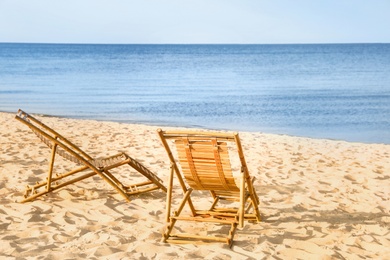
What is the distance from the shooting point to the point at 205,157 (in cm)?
435

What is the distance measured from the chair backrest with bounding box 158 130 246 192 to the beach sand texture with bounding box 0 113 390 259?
0.52m

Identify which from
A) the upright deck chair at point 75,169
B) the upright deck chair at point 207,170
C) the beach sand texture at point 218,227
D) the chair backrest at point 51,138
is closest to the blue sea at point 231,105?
the beach sand texture at point 218,227

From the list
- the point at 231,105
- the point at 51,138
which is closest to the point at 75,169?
the point at 51,138

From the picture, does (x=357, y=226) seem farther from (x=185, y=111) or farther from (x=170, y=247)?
(x=185, y=111)

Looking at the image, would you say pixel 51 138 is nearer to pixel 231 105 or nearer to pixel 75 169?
pixel 75 169

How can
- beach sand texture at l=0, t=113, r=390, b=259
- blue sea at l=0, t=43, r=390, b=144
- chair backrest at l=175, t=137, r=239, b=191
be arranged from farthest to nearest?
blue sea at l=0, t=43, r=390, b=144 → chair backrest at l=175, t=137, r=239, b=191 → beach sand texture at l=0, t=113, r=390, b=259

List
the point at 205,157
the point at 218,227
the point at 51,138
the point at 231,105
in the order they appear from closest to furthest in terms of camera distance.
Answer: the point at 205,157, the point at 218,227, the point at 51,138, the point at 231,105

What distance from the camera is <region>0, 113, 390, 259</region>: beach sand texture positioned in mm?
4184

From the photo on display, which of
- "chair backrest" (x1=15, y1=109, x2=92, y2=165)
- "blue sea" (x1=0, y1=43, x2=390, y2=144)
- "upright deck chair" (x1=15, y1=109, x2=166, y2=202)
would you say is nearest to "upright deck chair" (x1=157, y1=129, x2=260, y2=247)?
"upright deck chair" (x1=15, y1=109, x2=166, y2=202)

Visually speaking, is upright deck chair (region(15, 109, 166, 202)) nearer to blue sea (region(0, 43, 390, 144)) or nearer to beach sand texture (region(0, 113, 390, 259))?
beach sand texture (region(0, 113, 390, 259))

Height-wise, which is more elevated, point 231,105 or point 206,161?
point 206,161

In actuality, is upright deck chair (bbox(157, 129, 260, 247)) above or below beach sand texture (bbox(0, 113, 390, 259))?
above

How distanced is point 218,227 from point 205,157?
790 mm

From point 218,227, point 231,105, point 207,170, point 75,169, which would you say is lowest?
→ point 231,105
